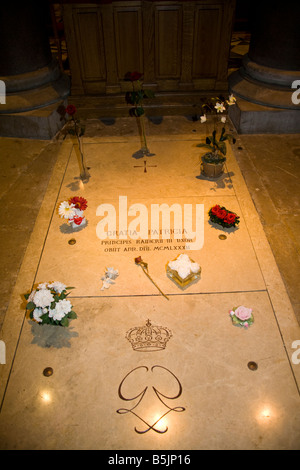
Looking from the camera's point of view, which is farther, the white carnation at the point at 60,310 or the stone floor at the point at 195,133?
the stone floor at the point at 195,133

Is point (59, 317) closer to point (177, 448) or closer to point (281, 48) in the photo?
point (177, 448)

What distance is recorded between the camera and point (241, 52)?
8.45m

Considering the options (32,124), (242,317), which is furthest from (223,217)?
(32,124)

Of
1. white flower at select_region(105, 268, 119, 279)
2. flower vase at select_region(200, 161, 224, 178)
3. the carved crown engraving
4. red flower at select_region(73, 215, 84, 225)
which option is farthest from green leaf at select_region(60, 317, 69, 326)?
flower vase at select_region(200, 161, 224, 178)

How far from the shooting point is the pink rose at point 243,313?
3.26 meters

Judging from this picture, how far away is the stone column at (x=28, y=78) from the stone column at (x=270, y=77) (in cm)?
343

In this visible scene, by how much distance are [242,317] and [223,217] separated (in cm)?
137

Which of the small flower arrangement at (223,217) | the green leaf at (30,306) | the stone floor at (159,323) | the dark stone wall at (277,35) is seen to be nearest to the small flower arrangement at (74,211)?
the stone floor at (159,323)

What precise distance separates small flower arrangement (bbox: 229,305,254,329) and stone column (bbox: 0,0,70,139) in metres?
4.56

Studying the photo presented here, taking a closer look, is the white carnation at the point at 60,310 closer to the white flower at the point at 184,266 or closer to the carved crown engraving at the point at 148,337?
the carved crown engraving at the point at 148,337

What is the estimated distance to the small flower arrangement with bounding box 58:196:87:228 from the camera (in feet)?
13.8

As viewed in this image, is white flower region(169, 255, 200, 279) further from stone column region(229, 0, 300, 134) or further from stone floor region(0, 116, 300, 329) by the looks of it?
stone column region(229, 0, 300, 134)

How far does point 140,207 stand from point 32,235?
1.45 meters

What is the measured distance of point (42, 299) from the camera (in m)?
3.16
